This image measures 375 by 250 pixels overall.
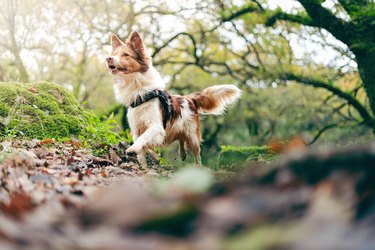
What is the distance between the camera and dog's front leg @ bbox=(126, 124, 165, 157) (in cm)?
673

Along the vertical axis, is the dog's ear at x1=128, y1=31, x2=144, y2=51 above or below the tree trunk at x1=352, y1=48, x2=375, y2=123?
above

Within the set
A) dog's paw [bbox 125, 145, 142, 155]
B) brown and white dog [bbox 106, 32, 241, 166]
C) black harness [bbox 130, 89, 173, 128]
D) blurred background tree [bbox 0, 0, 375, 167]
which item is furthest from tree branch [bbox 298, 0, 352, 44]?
dog's paw [bbox 125, 145, 142, 155]

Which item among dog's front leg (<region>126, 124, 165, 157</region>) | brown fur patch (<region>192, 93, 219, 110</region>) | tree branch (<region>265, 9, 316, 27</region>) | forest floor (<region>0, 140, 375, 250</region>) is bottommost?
forest floor (<region>0, 140, 375, 250</region>)

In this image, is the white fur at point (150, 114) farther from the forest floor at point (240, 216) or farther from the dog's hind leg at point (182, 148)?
the forest floor at point (240, 216)

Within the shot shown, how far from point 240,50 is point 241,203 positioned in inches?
734

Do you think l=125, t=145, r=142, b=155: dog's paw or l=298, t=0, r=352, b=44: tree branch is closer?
l=125, t=145, r=142, b=155: dog's paw

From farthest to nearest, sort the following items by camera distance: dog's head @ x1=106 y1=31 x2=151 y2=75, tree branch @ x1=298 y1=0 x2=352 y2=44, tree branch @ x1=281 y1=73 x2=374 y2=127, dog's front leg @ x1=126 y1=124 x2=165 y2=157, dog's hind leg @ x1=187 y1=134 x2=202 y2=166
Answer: tree branch @ x1=281 y1=73 x2=374 y2=127
tree branch @ x1=298 y1=0 x2=352 y2=44
dog's hind leg @ x1=187 y1=134 x2=202 y2=166
dog's head @ x1=106 y1=31 x2=151 y2=75
dog's front leg @ x1=126 y1=124 x2=165 y2=157

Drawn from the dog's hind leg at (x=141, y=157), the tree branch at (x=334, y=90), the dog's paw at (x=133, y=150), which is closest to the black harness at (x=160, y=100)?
the dog's hind leg at (x=141, y=157)

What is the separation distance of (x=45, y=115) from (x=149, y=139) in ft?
5.81

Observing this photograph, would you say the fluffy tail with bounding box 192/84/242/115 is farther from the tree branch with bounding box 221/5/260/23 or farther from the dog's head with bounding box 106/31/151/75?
the tree branch with bounding box 221/5/260/23

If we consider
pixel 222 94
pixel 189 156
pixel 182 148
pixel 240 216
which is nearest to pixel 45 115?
pixel 182 148

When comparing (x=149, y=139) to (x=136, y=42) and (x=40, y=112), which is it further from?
(x=40, y=112)

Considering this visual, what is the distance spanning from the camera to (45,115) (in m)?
7.50

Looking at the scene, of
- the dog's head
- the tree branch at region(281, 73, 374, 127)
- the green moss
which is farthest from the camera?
the tree branch at region(281, 73, 374, 127)
